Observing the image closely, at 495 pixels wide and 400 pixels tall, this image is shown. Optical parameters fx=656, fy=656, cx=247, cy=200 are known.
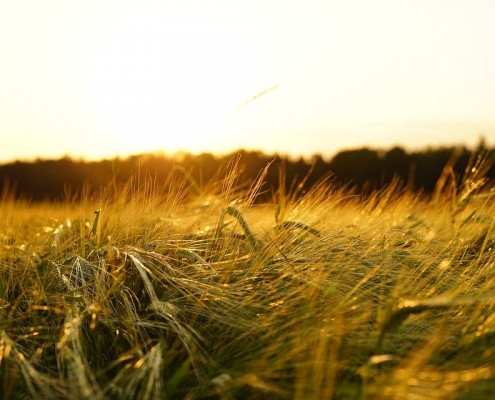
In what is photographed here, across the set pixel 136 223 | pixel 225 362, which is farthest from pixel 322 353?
pixel 136 223

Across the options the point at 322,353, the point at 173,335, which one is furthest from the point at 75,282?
the point at 322,353

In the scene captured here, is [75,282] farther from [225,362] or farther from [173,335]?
[225,362]

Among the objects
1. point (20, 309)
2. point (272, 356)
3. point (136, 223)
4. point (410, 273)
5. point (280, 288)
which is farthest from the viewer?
point (136, 223)

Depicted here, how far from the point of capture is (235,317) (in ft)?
5.42

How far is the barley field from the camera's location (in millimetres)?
1326

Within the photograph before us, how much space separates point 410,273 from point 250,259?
500 mm

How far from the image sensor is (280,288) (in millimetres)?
1767

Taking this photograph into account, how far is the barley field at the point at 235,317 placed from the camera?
1326 mm

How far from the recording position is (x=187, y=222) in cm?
258

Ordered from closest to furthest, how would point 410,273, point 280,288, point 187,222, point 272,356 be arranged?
point 272,356, point 280,288, point 410,273, point 187,222

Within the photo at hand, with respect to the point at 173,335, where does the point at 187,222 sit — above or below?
above

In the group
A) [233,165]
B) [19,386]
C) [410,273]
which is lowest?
[19,386]

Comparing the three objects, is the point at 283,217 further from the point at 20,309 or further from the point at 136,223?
the point at 20,309

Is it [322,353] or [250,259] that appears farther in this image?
[250,259]
